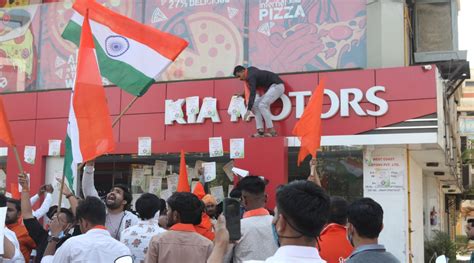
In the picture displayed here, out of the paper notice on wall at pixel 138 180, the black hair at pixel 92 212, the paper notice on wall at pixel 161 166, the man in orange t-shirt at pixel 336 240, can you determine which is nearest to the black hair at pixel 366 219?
the man in orange t-shirt at pixel 336 240

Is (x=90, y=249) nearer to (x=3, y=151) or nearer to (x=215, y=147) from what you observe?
(x=215, y=147)

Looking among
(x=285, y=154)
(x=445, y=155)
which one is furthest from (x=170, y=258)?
(x=445, y=155)

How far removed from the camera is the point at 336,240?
4.83m

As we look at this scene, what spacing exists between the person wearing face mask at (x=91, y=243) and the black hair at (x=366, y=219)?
1.71 metres

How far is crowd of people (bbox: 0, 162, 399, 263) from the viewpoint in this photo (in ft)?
8.58

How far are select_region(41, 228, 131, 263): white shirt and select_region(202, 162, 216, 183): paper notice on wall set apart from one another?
25.1ft

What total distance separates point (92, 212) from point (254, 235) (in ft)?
4.21

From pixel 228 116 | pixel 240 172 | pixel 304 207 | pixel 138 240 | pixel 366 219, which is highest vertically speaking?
pixel 228 116

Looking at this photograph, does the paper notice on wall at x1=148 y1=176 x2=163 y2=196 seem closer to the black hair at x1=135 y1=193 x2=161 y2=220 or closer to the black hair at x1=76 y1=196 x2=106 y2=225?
the black hair at x1=135 y1=193 x2=161 y2=220

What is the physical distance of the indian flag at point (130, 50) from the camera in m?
7.93

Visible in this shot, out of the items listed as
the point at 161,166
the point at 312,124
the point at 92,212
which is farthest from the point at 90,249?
the point at 161,166

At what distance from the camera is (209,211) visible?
27.5ft

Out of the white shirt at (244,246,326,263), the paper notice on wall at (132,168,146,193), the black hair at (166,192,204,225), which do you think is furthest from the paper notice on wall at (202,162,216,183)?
the white shirt at (244,246,326,263)

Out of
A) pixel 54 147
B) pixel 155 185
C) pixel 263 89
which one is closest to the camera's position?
pixel 263 89
